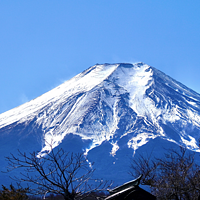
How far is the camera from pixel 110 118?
450 ft

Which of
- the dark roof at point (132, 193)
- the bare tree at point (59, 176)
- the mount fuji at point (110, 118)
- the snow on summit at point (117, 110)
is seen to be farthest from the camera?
the snow on summit at point (117, 110)

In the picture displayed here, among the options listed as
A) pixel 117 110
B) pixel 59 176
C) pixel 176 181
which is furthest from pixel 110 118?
pixel 59 176

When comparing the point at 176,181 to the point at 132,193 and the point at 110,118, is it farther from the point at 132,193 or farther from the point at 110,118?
the point at 110,118

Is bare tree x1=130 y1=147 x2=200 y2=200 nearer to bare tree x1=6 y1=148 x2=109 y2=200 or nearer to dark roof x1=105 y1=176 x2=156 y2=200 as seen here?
dark roof x1=105 y1=176 x2=156 y2=200

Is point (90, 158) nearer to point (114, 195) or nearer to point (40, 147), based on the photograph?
point (40, 147)

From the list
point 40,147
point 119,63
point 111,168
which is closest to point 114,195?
point 111,168

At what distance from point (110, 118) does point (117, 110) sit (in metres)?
5.87

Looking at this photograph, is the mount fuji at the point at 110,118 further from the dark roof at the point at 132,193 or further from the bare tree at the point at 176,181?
the dark roof at the point at 132,193

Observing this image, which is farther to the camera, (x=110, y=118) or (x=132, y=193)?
(x=110, y=118)

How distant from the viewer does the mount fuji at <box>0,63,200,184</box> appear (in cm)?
12131

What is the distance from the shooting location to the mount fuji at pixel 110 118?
398 ft

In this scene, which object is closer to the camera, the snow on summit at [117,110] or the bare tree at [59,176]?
the bare tree at [59,176]

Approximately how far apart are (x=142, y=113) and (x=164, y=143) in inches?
931

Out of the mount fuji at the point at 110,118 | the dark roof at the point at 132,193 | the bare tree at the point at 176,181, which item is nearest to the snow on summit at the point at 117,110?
the mount fuji at the point at 110,118
